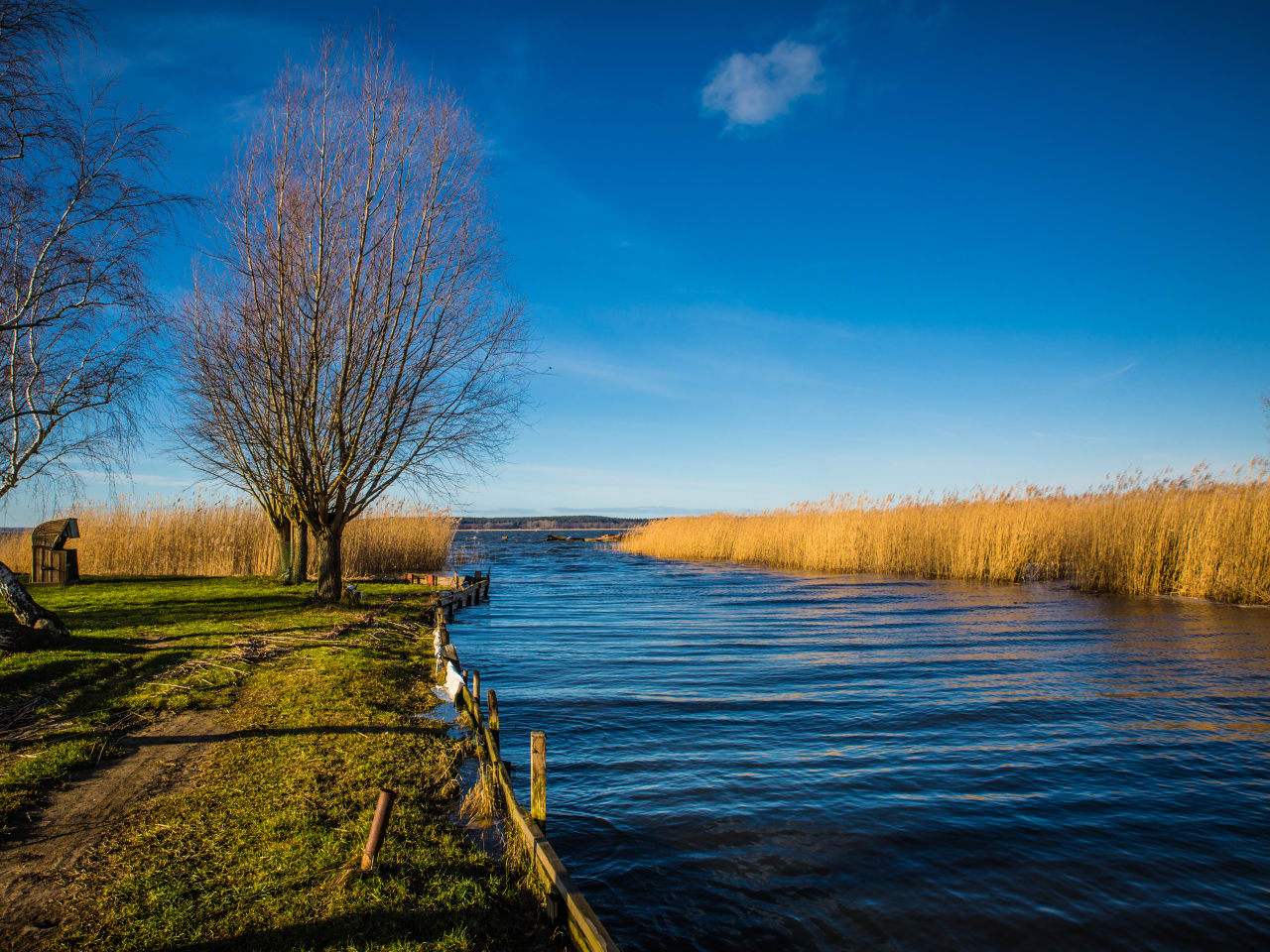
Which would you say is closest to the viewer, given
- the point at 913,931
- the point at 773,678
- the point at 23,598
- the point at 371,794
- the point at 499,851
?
the point at 913,931

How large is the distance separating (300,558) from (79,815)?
13.0 m

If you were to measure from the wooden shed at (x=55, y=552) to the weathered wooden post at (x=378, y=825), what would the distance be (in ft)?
55.2

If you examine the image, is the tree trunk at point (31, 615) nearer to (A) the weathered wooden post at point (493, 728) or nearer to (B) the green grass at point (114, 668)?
(B) the green grass at point (114, 668)

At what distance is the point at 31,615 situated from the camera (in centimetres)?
908

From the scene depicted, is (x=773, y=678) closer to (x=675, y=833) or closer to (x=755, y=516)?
(x=675, y=833)

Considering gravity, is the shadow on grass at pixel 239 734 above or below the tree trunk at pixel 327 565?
below

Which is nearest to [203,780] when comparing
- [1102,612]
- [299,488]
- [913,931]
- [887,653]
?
[913,931]

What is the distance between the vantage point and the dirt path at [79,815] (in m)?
3.58

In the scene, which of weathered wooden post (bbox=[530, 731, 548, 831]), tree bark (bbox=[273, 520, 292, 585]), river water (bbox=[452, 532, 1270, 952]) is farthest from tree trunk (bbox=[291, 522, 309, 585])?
weathered wooden post (bbox=[530, 731, 548, 831])

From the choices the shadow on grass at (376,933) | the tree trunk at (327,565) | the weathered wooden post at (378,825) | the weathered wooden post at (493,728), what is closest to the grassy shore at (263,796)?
the shadow on grass at (376,933)

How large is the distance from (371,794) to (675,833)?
239 cm

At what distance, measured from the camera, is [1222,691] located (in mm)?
9492

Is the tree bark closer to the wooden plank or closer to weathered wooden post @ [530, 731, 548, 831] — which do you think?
the wooden plank

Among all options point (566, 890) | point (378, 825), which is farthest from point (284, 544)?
point (566, 890)
